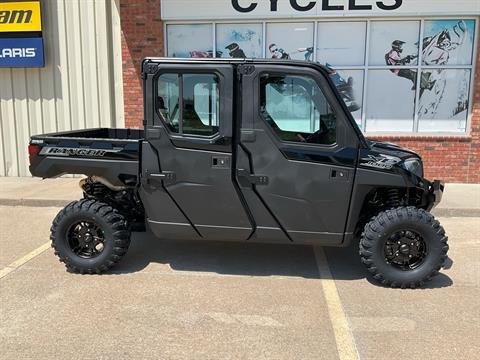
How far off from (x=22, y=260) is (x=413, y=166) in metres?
4.15

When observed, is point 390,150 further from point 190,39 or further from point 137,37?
point 137,37

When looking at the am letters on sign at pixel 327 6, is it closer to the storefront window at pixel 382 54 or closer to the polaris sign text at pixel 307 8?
the polaris sign text at pixel 307 8

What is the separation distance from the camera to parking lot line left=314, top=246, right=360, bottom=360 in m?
3.14

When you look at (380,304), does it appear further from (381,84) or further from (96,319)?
(381,84)

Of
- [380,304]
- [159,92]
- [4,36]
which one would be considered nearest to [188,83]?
[159,92]

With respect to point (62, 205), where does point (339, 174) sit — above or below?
above

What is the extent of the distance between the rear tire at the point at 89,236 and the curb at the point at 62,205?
2.89 metres

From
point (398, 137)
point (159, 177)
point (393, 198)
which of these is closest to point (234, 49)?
point (398, 137)

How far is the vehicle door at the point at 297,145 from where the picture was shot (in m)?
4.06

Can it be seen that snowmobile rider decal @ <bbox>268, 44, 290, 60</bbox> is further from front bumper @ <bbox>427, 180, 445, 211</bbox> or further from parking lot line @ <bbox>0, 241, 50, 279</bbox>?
parking lot line @ <bbox>0, 241, 50, 279</bbox>

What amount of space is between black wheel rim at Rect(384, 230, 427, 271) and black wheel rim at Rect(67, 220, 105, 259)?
109 inches

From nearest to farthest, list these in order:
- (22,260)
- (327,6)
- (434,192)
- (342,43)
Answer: (434,192), (22,260), (327,6), (342,43)

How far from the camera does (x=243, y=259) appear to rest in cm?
499

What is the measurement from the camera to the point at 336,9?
862 cm
